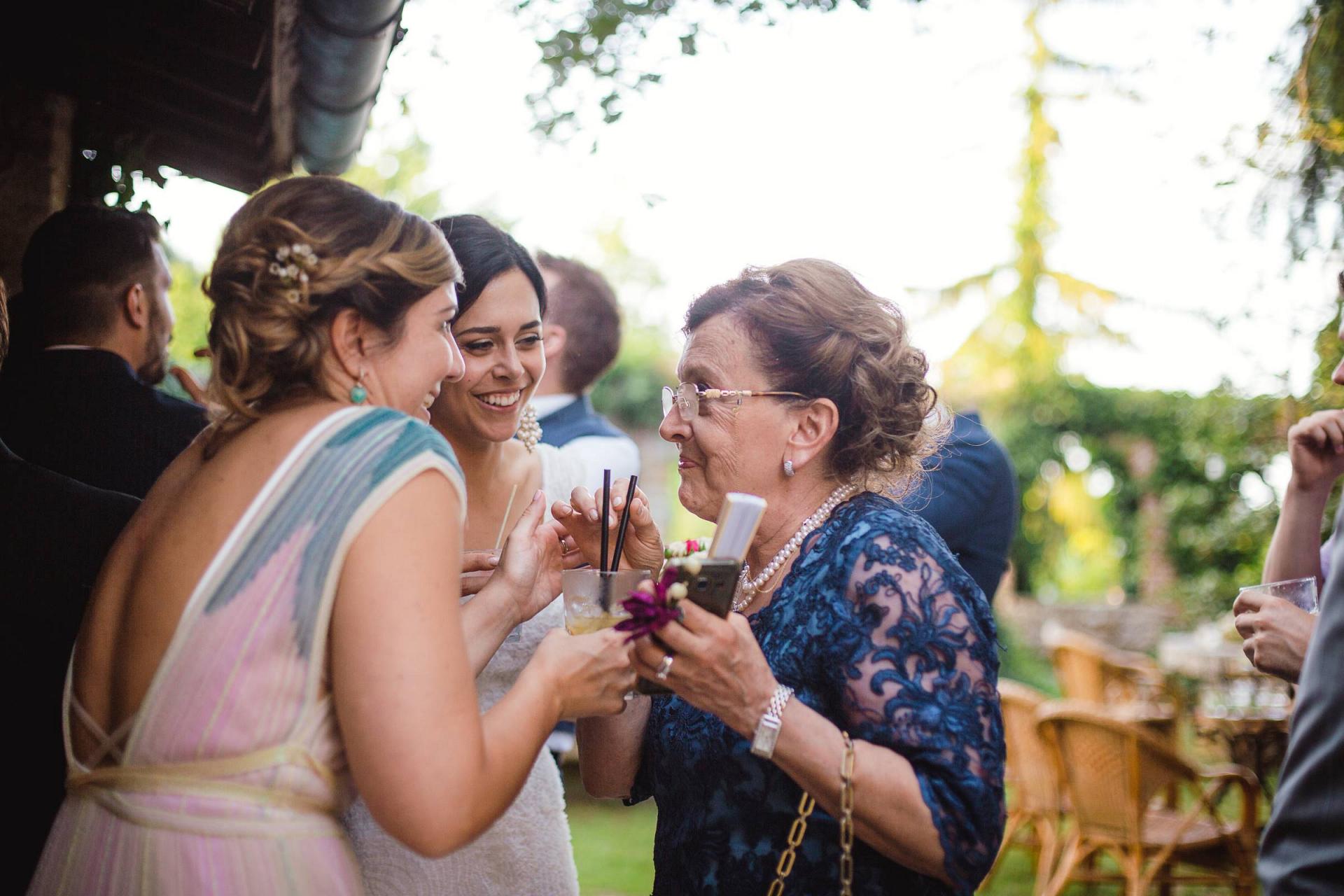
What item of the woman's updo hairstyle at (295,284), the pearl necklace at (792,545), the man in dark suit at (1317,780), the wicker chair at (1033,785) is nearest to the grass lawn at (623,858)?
the wicker chair at (1033,785)

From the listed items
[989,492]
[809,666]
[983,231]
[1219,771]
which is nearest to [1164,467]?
[983,231]

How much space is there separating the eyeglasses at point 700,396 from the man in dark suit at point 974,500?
3.70ft

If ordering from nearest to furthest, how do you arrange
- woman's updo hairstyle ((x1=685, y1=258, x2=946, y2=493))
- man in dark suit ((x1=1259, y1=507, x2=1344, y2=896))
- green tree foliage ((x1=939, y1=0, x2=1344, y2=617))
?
1. man in dark suit ((x1=1259, y1=507, x2=1344, y2=896))
2. woman's updo hairstyle ((x1=685, y1=258, x2=946, y2=493))
3. green tree foliage ((x1=939, y1=0, x2=1344, y2=617))

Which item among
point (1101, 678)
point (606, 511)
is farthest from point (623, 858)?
point (606, 511)

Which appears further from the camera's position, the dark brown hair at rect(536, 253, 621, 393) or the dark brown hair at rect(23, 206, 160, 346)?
the dark brown hair at rect(536, 253, 621, 393)

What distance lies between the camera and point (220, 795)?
1.62 metres

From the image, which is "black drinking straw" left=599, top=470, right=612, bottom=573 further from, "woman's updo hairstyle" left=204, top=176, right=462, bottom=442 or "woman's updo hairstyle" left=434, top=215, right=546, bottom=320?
"woman's updo hairstyle" left=434, top=215, right=546, bottom=320

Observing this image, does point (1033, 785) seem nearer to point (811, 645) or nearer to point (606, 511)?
point (811, 645)

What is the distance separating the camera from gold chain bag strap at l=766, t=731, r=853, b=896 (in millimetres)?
1885

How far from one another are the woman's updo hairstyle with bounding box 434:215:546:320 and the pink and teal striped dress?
3.65 feet

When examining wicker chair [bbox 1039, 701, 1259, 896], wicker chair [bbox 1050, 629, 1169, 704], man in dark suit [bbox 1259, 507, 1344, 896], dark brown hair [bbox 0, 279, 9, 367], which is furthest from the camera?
wicker chair [bbox 1050, 629, 1169, 704]

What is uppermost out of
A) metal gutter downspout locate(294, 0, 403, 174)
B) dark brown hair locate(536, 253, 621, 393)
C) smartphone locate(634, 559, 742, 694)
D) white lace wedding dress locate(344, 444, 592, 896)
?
metal gutter downspout locate(294, 0, 403, 174)

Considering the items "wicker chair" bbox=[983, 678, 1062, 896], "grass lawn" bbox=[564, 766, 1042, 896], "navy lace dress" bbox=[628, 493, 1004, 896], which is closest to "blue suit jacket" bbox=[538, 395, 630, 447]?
"navy lace dress" bbox=[628, 493, 1004, 896]

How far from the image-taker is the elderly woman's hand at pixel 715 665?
1838 millimetres
